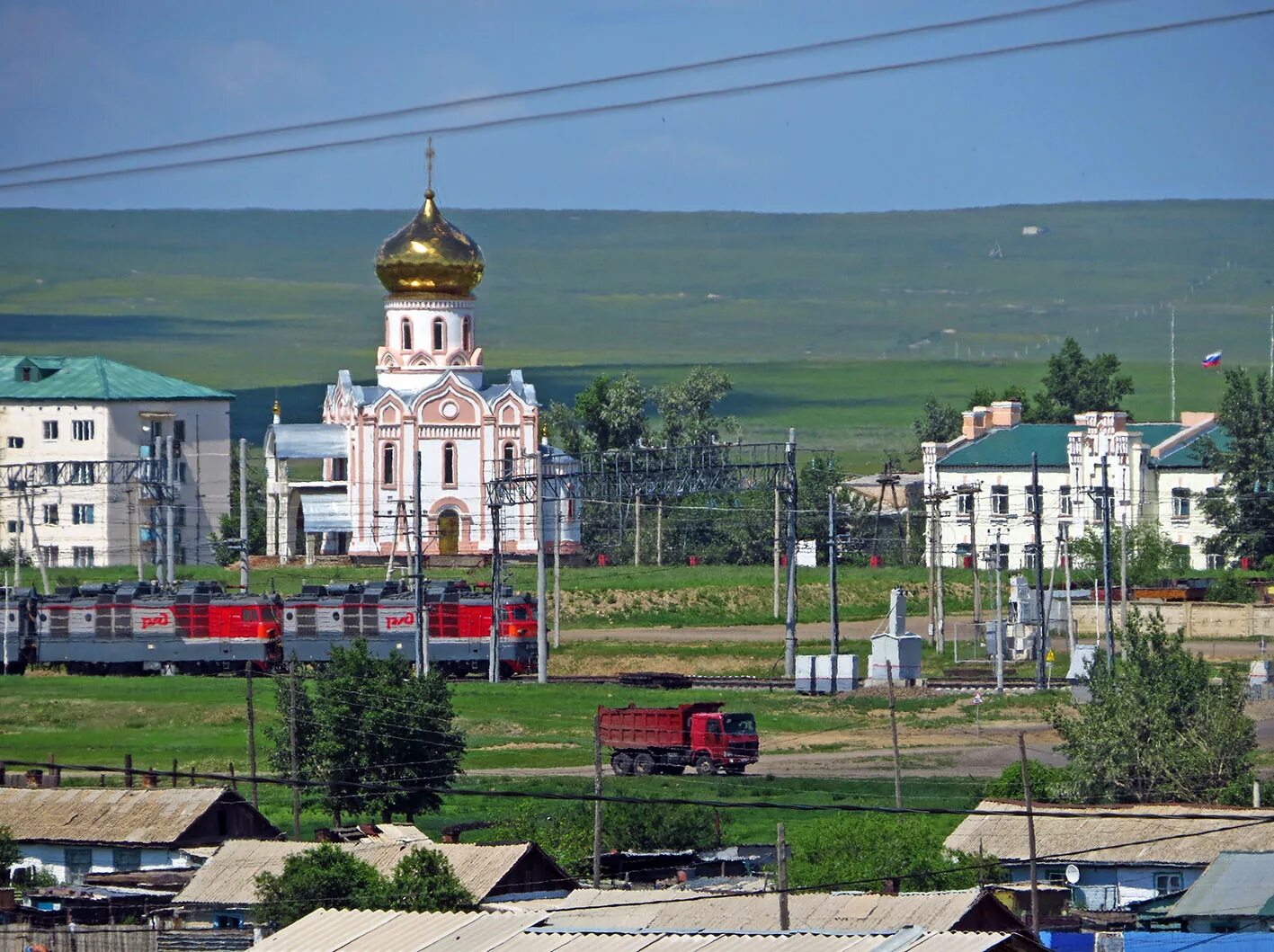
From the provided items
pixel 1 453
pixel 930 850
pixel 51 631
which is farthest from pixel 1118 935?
pixel 1 453

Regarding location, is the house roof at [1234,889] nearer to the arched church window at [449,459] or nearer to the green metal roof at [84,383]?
the arched church window at [449,459]

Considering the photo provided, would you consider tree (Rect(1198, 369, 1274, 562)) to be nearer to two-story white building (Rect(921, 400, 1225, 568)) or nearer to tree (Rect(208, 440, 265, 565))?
two-story white building (Rect(921, 400, 1225, 568))

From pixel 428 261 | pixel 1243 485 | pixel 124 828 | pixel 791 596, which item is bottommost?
pixel 124 828

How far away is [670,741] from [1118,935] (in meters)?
19.5

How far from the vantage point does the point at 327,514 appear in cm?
8656

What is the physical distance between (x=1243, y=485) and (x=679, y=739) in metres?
46.0

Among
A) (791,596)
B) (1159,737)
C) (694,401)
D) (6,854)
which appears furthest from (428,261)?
(6,854)

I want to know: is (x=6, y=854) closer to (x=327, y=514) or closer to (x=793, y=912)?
(x=793, y=912)

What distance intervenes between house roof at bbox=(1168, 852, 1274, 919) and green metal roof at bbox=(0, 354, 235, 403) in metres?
73.2

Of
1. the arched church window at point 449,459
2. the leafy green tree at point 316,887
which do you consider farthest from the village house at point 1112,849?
the arched church window at point 449,459

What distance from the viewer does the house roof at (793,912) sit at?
90.4 feet

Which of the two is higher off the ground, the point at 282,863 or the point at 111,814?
the point at 111,814

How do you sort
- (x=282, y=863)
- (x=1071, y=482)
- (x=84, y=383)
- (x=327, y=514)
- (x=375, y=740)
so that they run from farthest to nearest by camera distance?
(x=84, y=383)
(x=1071, y=482)
(x=327, y=514)
(x=375, y=740)
(x=282, y=863)

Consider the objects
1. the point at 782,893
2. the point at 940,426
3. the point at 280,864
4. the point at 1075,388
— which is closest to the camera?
the point at 782,893
